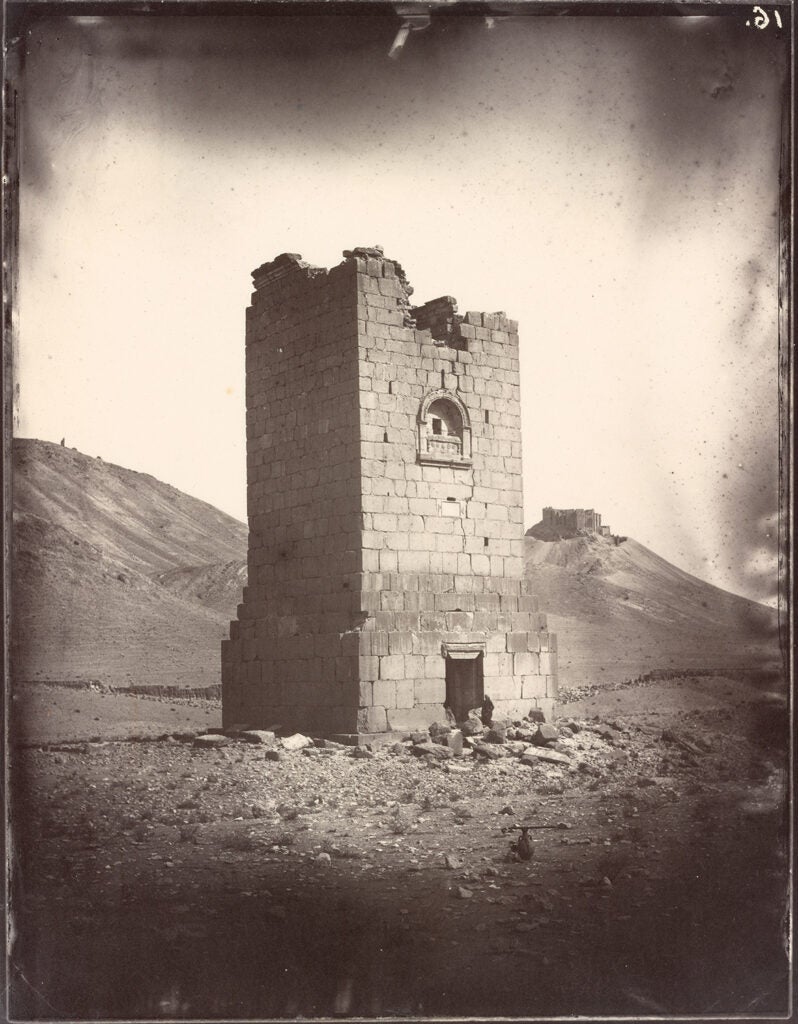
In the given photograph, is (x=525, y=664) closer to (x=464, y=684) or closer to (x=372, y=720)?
(x=464, y=684)

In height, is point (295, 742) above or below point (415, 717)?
below

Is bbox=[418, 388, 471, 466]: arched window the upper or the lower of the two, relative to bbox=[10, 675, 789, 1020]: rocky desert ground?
upper

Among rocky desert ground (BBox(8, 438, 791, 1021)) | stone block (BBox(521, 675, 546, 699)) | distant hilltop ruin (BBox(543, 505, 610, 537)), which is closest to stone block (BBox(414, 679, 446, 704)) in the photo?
rocky desert ground (BBox(8, 438, 791, 1021))

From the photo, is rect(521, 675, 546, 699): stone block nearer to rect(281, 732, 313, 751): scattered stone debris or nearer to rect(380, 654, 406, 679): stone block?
rect(380, 654, 406, 679): stone block

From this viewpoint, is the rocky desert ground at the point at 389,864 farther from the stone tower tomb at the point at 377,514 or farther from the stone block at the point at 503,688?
the stone tower tomb at the point at 377,514

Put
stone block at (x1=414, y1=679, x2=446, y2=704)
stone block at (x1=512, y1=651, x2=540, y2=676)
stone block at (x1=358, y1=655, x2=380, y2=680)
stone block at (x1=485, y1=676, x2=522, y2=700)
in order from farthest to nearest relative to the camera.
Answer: stone block at (x1=512, y1=651, x2=540, y2=676) → stone block at (x1=485, y1=676, x2=522, y2=700) → stone block at (x1=414, y1=679, x2=446, y2=704) → stone block at (x1=358, y1=655, x2=380, y2=680)

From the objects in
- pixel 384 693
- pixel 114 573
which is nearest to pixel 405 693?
pixel 384 693

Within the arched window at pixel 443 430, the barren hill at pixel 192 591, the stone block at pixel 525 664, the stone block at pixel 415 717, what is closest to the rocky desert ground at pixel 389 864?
the stone block at pixel 415 717
